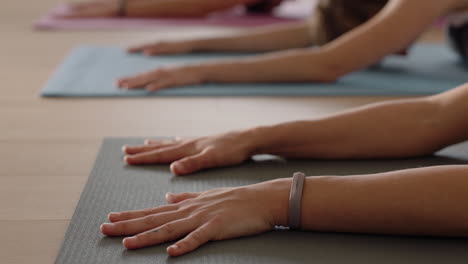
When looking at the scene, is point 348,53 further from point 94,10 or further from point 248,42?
point 94,10

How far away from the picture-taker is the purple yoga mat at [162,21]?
3.45 meters

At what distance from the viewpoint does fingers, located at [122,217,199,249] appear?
1234 millimetres

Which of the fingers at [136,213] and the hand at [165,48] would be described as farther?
the hand at [165,48]

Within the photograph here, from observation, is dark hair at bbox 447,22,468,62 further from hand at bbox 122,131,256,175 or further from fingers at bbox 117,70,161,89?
hand at bbox 122,131,256,175

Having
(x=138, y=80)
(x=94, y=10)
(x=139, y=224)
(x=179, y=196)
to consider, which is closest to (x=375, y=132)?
(x=179, y=196)

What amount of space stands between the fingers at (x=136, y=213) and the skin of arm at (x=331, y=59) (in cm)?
103

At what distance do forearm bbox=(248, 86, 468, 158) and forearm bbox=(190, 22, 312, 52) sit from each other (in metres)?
1.31

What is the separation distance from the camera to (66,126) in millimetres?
1972

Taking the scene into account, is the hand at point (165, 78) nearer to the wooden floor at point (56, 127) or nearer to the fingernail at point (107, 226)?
the wooden floor at point (56, 127)

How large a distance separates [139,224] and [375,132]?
60 cm

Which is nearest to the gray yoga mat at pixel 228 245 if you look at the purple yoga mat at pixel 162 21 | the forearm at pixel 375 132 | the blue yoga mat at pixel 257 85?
the forearm at pixel 375 132

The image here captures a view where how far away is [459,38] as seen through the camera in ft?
8.66

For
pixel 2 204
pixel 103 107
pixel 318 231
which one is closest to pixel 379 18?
pixel 103 107

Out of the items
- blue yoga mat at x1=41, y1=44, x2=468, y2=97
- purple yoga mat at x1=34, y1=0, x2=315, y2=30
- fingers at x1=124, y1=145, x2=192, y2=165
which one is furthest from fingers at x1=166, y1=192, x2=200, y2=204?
purple yoga mat at x1=34, y1=0, x2=315, y2=30
